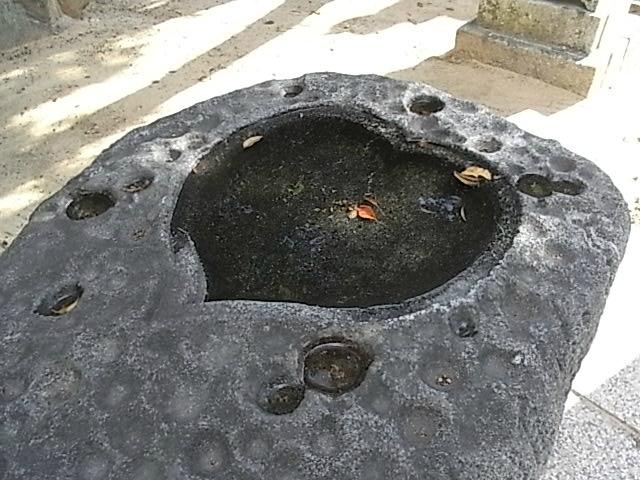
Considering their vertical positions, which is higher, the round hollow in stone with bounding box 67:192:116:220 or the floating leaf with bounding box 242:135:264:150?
the floating leaf with bounding box 242:135:264:150

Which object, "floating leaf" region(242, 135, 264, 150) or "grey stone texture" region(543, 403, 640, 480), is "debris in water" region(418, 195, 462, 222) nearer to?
"floating leaf" region(242, 135, 264, 150)

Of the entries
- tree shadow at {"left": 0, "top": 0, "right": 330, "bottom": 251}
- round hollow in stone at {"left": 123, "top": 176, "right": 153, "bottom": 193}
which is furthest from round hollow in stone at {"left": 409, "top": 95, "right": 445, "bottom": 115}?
tree shadow at {"left": 0, "top": 0, "right": 330, "bottom": 251}

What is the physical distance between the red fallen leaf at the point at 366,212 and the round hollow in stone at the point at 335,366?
1.79ft

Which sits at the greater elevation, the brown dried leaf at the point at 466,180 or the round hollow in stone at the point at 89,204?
the round hollow in stone at the point at 89,204

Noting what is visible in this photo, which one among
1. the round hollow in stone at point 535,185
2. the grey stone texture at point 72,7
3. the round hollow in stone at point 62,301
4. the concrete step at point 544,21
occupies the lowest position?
the grey stone texture at point 72,7

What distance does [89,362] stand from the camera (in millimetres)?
1051

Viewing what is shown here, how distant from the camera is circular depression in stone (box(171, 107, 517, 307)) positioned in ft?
4.60

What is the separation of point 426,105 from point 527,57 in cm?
163

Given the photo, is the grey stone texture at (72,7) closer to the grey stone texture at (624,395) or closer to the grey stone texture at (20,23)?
the grey stone texture at (20,23)

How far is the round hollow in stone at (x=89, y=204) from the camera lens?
134cm

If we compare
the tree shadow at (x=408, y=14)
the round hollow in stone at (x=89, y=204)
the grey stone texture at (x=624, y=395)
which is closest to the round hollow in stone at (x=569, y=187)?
the grey stone texture at (x=624, y=395)

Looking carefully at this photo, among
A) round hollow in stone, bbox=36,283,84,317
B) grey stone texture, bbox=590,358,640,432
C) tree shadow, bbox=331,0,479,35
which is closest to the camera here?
round hollow in stone, bbox=36,283,84,317

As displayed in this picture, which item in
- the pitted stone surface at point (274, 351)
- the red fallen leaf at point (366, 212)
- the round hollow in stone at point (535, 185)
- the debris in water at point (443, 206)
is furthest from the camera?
the red fallen leaf at point (366, 212)

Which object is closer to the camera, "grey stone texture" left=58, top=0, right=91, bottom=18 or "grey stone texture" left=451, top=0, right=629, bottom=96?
"grey stone texture" left=451, top=0, right=629, bottom=96
